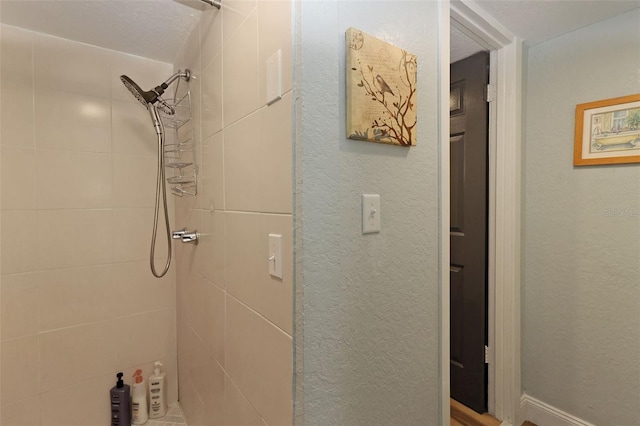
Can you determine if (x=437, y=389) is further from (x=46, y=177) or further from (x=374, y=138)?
(x=46, y=177)

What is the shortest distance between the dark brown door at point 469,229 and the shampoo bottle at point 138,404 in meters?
1.77

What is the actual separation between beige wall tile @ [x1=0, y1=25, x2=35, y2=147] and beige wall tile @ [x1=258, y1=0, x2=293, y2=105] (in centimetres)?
128

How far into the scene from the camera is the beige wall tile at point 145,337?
1.64m

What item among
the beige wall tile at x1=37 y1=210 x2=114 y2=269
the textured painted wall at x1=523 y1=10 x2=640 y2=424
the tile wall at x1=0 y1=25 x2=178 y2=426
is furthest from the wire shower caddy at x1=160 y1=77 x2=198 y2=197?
the textured painted wall at x1=523 y1=10 x2=640 y2=424

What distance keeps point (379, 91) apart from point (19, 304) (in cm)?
179

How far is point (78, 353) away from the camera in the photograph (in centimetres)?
152

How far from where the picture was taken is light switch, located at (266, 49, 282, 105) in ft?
2.52

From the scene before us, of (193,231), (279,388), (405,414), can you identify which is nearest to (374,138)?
(279,388)

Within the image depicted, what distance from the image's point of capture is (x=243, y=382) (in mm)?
1003

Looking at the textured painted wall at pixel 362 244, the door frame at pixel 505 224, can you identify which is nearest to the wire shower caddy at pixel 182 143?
the textured painted wall at pixel 362 244

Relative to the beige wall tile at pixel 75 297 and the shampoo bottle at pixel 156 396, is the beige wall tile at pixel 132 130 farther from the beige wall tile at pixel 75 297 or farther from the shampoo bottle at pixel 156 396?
the shampoo bottle at pixel 156 396

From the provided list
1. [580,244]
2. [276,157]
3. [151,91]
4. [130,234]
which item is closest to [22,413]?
[130,234]

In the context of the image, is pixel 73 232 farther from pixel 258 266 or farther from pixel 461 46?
pixel 461 46

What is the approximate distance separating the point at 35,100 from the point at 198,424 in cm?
170
